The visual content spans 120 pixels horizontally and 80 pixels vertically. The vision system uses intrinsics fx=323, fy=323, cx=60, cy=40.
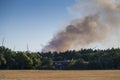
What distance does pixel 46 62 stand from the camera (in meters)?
116

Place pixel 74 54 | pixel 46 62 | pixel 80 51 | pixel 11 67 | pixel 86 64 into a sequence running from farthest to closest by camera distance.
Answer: pixel 80 51 < pixel 74 54 < pixel 46 62 < pixel 86 64 < pixel 11 67

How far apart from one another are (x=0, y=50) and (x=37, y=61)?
18512 mm

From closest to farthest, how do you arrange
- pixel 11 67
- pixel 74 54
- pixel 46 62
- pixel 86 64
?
1. pixel 11 67
2. pixel 86 64
3. pixel 46 62
4. pixel 74 54

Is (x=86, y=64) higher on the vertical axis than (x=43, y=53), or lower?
lower

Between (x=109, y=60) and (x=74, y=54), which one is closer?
(x=109, y=60)

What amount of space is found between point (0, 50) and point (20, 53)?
47.5 feet

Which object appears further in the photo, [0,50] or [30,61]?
[0,50]

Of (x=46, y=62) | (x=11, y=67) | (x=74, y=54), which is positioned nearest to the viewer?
(x=11, y=67)

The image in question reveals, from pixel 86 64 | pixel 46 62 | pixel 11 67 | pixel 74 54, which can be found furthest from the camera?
pixel 74 54

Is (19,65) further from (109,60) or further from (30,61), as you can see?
(109,60)

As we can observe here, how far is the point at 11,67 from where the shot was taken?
102 meters

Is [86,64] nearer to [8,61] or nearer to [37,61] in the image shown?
[37,61]

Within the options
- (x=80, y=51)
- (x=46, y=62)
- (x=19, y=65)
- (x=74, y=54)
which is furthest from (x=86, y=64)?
(x=80, y=51)

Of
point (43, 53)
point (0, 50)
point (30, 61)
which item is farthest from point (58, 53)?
point (30, 61)
